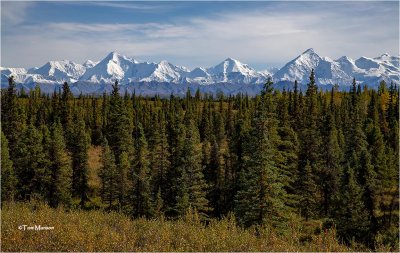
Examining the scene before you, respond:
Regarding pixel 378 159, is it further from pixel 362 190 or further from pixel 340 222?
pixel 340 222

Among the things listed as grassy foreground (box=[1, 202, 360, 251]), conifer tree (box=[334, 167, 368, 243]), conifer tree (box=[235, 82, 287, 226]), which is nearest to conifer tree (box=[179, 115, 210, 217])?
conifer tree (box=[334, 167, 368, 243])

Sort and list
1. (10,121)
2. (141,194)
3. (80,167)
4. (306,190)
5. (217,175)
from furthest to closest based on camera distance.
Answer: (10,121)
(217,175)
(80,167)
(306,190)
(141,194)

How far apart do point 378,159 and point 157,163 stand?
32677 millimetres

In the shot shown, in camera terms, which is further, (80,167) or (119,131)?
(119,131)

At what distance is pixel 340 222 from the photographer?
4325cm

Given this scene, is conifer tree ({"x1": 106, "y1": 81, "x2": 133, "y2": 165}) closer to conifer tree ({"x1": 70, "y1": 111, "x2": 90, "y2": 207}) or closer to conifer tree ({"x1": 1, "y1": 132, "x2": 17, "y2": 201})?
conifer tree ({"x1": 70, "y1": 111, "x2": 90, "y2": 207})

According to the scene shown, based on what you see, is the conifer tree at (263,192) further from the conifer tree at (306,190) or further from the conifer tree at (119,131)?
the conifer tree at (119,131)

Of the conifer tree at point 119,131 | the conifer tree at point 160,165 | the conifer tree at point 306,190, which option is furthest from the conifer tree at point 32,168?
the conifer tree at point 306,190

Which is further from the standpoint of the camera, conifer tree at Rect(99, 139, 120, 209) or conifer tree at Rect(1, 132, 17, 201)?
conifer tree at Rect(99, 139, 120, 209)

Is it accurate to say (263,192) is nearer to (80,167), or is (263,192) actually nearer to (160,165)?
(160,165)


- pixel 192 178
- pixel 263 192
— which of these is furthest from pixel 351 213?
pixel 263 192

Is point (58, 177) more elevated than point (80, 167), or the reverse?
point (80, 167)

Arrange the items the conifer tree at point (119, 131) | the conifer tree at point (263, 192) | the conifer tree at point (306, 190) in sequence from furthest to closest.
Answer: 1. the conifer tree at point (119, 131)
2. the conifer tree at point (306, 190)
3. the conifer tree at point (263, 192)

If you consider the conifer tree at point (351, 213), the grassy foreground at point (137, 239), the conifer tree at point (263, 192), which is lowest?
the conifer tree at point (351, 213)
